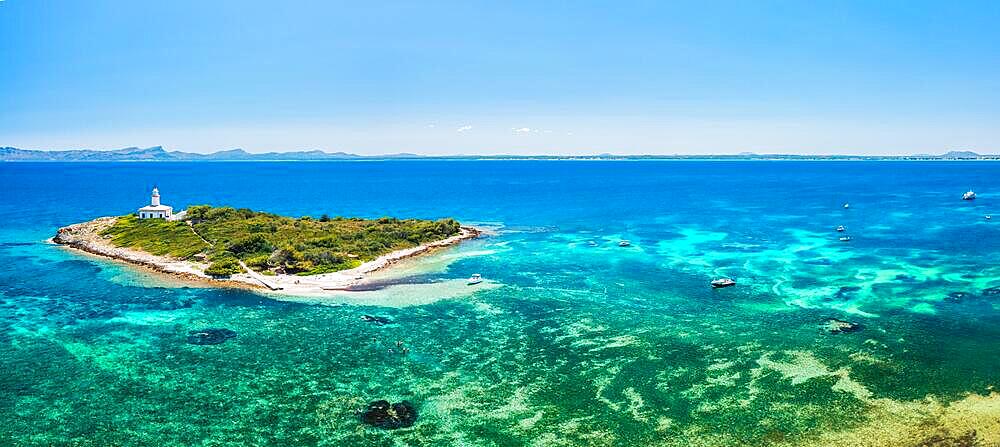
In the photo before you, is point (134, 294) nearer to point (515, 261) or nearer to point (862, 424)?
point (515, 261)

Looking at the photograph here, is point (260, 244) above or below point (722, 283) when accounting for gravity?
above

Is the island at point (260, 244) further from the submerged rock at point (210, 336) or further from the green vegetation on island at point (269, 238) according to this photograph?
the submerged rock at point (210, 336)

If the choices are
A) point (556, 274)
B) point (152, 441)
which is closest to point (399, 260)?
point (556, 274)

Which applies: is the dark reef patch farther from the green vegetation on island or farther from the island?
the green vegetation on island

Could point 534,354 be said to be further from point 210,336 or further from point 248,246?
point 248,246

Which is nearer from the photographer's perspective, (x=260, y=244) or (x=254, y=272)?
(x=254, y=272)

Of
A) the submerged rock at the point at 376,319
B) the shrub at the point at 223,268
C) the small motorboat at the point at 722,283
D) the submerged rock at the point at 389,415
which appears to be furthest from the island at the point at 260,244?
the small motorboat at the point at 722,283

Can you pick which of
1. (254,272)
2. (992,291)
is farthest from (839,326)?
(254,272)
